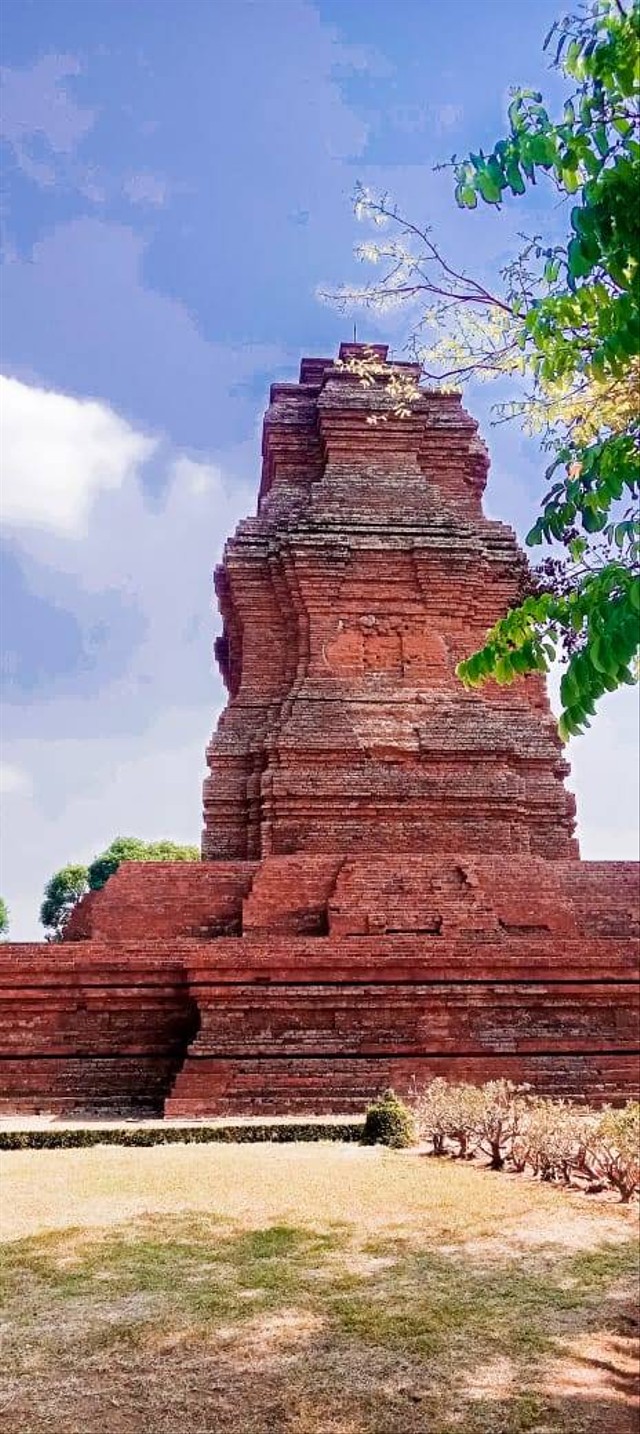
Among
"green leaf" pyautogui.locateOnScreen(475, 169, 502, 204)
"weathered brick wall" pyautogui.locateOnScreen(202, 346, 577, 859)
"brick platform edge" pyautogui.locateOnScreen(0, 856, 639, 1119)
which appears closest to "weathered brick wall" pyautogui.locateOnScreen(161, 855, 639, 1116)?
"brick platform edge" pyautogui.locateOnScreen(0, 856, 639, 1119)

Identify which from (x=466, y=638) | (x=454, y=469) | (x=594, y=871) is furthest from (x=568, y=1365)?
(x=454, y=469)

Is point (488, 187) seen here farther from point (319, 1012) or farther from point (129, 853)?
point (129, 853)

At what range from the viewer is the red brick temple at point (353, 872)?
10727mm

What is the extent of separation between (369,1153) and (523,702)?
1030 cm

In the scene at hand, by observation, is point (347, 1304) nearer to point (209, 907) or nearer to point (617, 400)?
point (617, 400)

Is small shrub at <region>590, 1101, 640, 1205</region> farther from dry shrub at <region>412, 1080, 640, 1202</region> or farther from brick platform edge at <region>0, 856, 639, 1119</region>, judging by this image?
brick platform edge at <region>0, 856, 639, 1119</region>

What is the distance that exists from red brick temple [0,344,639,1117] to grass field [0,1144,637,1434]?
356 cm

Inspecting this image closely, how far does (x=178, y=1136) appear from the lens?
29.1 feet

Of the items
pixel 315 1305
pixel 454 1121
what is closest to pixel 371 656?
pixel 454 1121

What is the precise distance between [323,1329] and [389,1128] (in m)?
4.67

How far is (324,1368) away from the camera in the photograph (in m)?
3.65

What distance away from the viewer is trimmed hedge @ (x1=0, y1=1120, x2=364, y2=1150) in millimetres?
8852

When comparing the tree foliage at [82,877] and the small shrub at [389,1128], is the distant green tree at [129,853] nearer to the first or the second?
the tree foliage at [82,877]

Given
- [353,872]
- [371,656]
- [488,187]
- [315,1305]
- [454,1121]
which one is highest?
[371,656]
